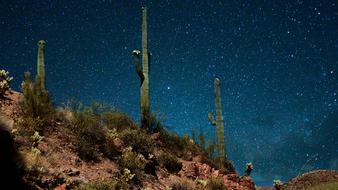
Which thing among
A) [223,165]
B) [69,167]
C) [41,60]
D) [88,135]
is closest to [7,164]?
[69,167]

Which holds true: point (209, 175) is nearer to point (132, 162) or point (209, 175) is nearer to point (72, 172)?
point (132, 162)

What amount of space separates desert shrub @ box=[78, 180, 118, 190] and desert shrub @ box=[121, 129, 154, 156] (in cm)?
388

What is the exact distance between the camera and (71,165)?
10.7 meters

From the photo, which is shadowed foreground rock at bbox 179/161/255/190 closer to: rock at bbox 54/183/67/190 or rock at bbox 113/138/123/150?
rock at bbox 113/138/123/150

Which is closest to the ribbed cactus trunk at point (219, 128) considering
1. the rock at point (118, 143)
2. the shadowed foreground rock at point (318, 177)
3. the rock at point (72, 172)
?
the shadowed foreground rock at point (318, 177)

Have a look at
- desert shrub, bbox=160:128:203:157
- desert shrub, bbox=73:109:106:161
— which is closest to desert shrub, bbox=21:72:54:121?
desert shrub, bbox=73:109:106:161

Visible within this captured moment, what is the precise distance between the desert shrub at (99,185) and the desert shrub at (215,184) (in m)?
4.83

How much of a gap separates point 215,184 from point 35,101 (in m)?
7.14

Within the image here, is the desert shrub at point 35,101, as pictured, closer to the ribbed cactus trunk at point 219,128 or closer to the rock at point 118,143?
the rock at point 118,143

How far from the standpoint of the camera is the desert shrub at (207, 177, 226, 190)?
14.0 metres

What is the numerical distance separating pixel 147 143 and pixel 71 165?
15.0 feet

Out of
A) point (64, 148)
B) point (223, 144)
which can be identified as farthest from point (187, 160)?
point (64, 148)

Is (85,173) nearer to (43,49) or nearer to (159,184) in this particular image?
(159,184)

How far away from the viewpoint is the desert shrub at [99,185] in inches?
356
